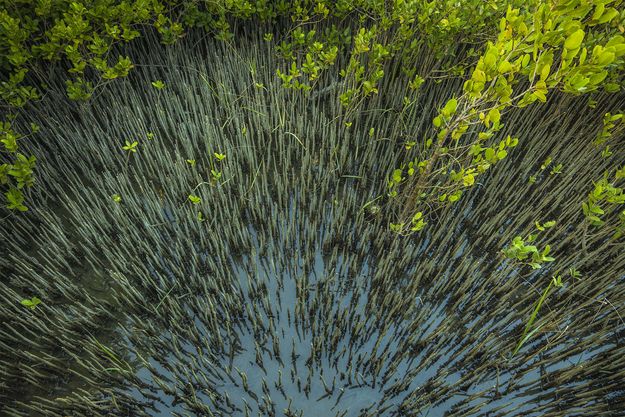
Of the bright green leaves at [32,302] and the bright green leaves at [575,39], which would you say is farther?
the bright green leaves at [32,302]

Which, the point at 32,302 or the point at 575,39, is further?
the point at 32,302

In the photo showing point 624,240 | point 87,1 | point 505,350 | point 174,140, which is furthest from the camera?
point 174,140

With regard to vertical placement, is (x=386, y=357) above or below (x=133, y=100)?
below

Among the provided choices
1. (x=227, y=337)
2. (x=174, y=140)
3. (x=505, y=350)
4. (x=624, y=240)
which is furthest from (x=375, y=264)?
(x=174, y=140)

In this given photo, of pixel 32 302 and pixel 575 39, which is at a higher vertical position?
pixel 575 39

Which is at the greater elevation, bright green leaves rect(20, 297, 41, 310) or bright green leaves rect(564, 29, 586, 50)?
bright green leaves rect(564, 29, 586, 50)

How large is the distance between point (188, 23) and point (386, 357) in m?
3.04

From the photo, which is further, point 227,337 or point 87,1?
point 87,1

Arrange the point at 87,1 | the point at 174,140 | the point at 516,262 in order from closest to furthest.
Answer: the point at 516,262, the point at 87,1, the point at 174,140

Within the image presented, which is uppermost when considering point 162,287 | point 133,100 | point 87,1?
point 87,1

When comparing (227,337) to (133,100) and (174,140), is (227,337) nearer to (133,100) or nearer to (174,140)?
(174,140)

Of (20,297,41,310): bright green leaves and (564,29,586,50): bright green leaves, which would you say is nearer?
(564,29,586,50): bright green leaves

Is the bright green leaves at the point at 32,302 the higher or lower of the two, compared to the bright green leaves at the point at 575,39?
Result: lower

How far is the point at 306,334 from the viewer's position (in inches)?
65.2
